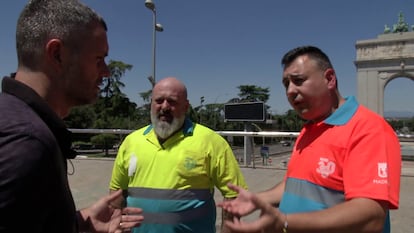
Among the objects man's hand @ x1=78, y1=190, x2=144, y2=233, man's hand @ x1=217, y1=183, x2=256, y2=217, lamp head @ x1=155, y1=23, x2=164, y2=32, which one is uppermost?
lamp head @ x1=155, y1=23, x2=164, y2=32

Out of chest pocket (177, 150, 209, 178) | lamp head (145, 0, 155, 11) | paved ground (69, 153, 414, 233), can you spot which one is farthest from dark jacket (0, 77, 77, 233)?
lamp head (145, 0, 155, 11)

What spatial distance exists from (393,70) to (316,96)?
40.8 metres

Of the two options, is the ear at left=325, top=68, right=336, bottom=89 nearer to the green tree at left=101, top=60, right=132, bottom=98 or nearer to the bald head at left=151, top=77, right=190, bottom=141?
the bald head at left=151, top=77, right=190, bottom=141

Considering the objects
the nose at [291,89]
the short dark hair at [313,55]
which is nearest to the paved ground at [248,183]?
the nose at [291,89]

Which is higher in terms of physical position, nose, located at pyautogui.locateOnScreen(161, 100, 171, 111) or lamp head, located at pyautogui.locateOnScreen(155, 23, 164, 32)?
lamp head, located at pyautogui.locateOnScreen(155, 23, 164, 32)

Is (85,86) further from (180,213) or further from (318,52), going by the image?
(180,213)

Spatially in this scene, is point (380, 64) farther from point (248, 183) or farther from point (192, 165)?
point (192, 165)

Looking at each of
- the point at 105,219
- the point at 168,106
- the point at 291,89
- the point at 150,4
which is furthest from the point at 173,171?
the point at 150,4

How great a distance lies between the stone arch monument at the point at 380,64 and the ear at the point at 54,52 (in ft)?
132

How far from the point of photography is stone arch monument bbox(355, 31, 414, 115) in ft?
121

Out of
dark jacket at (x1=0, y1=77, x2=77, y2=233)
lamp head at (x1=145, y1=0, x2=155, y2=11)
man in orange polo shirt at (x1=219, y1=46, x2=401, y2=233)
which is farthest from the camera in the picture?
lamp head at (x1=145, y1=0, x2=155, y2=11)

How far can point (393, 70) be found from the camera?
123 ft

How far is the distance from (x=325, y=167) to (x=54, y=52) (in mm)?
1437

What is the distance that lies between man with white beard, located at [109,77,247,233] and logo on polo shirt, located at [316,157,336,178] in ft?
3.32
